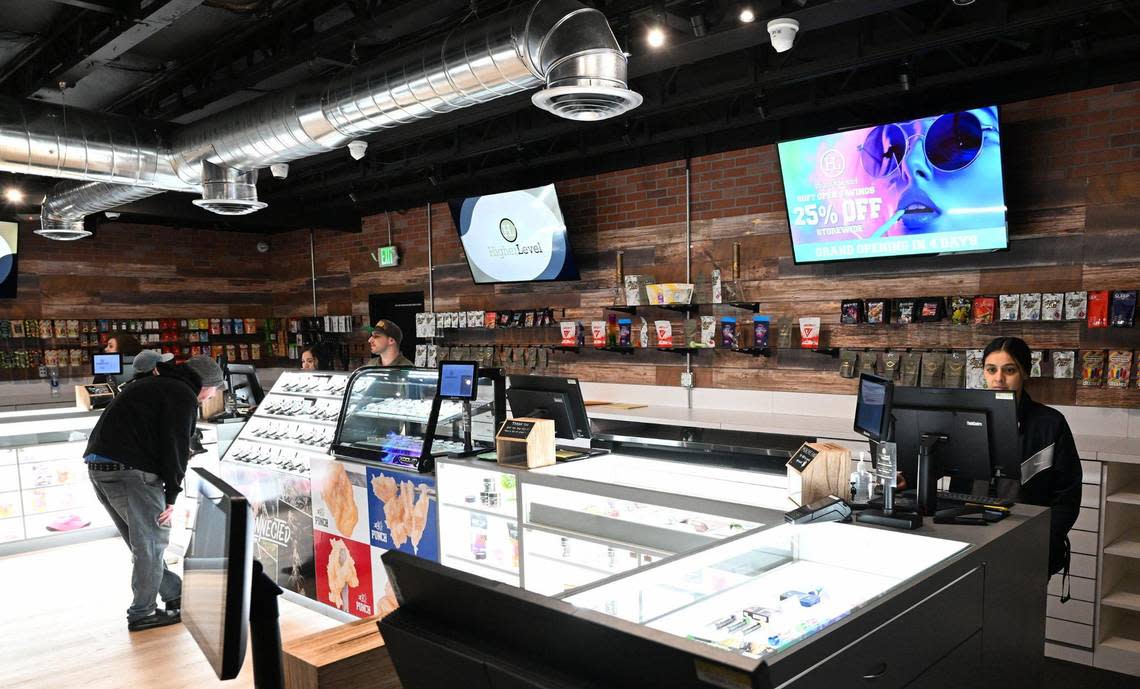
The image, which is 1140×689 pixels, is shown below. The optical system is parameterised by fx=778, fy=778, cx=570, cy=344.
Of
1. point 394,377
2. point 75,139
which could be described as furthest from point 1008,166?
point 75,139

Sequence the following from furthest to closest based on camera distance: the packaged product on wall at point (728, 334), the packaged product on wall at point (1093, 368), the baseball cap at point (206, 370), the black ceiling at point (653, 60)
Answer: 1. the packaged product on wall at point (728, 334)
2. the packaged product on wall at point (1093, 368)
3. the baseball cap at point (206, 370)
4. the black ceiling at point (653, 60)

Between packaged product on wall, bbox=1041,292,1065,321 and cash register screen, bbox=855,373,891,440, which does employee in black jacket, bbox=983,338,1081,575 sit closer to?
cash register screen, bbox=855,373,891,440

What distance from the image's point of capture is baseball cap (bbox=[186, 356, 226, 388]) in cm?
438

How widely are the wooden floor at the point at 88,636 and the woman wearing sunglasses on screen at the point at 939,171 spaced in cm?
435

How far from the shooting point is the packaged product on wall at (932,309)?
506 cm

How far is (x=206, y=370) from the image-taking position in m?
4.41

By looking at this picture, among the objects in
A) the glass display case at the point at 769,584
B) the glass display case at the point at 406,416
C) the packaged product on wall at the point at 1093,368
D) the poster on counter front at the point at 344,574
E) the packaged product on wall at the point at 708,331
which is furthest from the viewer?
the packaged product on wall at the point at 708,331

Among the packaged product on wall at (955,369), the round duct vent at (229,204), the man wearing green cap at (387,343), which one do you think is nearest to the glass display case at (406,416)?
the man wearing green cap at (387,343)

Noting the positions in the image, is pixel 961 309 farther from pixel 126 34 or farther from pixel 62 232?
pixel 62 232

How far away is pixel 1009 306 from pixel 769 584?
3573 mm

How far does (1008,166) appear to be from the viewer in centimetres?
482

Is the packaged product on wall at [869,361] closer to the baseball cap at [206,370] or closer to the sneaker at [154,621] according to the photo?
the baseball cap at [206,370]

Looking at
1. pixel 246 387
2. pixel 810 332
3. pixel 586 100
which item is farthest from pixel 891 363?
pixel 246 387

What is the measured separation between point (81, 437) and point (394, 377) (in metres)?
3.65
